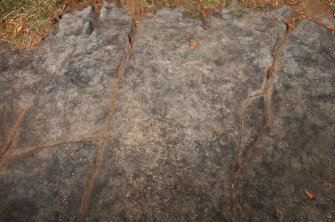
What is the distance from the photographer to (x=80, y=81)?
3453mm

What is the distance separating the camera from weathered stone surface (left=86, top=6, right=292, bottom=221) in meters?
2.63

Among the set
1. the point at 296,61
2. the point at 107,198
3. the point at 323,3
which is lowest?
the point at 107,198

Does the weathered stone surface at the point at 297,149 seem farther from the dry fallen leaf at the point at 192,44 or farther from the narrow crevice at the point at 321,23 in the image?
the dry fallen leaf at the point at 192,44

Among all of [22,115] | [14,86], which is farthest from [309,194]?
[14,86]

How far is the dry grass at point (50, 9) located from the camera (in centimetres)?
390

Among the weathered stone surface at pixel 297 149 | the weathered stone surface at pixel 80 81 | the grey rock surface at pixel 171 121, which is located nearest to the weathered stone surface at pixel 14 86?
the grey rock surface at pixel 171 121

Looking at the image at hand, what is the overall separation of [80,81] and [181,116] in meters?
1.16

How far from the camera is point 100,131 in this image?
3.07 metres

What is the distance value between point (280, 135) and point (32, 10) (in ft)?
10.9

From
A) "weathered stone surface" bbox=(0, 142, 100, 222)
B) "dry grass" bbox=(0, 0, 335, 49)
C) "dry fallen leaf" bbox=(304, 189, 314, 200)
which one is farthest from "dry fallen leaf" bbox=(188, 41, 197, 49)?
"dry fallen leaf" bbox=(304, 189, 314, 200)

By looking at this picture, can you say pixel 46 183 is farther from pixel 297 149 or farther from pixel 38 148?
pixel 297 149

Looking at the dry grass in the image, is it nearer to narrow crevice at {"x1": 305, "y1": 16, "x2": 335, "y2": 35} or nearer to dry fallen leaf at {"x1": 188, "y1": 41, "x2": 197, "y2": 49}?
narrow crevice at {"x1": 305, "y1": 16, "x2": 335, "y2": 35}

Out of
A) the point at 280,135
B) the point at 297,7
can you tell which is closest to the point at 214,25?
the point at 297,7

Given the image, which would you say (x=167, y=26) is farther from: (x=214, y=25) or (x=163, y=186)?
(x=163, y=186)
